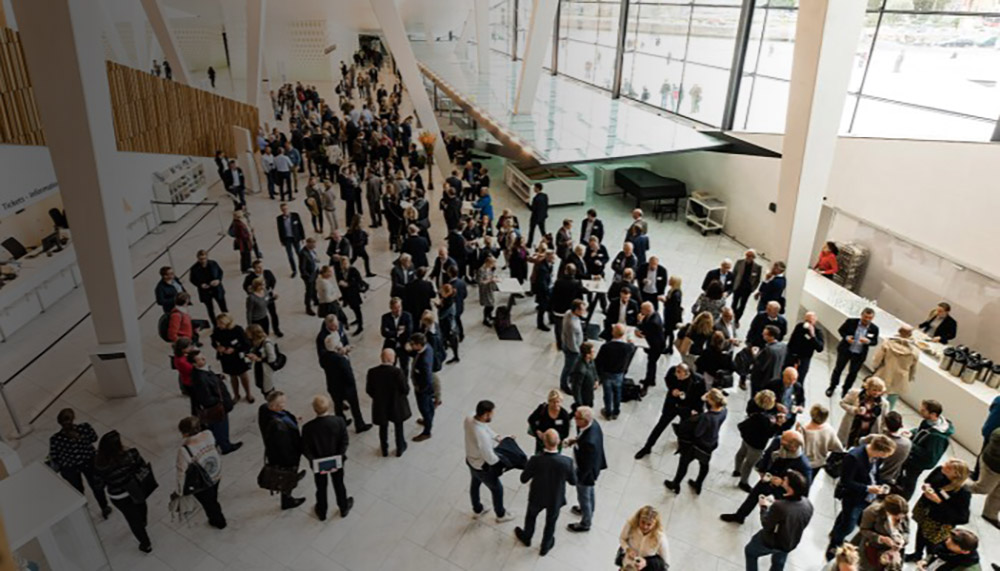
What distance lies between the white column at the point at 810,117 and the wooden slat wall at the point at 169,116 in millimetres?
12957

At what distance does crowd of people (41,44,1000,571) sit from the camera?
4.90 m

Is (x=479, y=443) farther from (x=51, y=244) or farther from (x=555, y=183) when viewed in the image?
(x=555, y=183)

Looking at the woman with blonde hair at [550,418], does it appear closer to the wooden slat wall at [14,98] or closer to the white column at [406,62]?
the wooden slat wall at [14,98]

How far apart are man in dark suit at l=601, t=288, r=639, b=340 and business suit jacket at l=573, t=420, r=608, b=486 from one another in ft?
9.00

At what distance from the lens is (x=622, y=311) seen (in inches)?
305

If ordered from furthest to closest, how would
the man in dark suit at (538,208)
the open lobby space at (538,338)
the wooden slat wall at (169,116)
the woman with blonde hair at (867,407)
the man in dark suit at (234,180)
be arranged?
the man in dark suit at (234,180) → the wooden slat wall at (169,116) → the man in dark suit at (538,208) → the woman with blonde hair at (867,407) → the open lobby space at (538,338)

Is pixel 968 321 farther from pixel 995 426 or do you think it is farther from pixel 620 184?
pixel 620 184

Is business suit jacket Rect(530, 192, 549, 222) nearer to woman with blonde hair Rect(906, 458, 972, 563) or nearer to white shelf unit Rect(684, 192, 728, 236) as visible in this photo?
white shelf unit Rect(684, 192, 728, 236)

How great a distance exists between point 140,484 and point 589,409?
408 centimetres

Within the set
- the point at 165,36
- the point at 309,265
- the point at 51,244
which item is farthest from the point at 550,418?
the point at 165,36

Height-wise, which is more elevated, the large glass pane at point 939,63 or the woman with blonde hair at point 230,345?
the large glass pane at point 939,63

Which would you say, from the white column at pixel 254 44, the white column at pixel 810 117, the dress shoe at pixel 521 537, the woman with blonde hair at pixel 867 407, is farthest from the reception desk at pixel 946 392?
the white column at pixel 254 44

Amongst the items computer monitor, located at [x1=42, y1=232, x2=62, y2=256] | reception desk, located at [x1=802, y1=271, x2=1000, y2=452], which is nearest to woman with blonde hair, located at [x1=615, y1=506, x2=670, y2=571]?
reception desk, located at [x1=802, y1=271, x2=1000, y2=452]

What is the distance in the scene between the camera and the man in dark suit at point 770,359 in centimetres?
666
